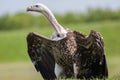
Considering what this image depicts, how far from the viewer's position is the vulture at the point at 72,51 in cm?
1028

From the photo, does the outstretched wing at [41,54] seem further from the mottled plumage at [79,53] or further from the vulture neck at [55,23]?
the vulture neck at [55,23]

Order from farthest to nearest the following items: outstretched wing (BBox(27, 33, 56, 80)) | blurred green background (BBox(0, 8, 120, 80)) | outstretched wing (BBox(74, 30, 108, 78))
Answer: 1. blurred green background (BBox(0, 8, 120, 80))
2. outstretched wing (BBox(27, 33, 56, 80))
3. outstretched wing (BBox(74, 30, 108, 78))

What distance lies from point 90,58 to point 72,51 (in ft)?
0.98

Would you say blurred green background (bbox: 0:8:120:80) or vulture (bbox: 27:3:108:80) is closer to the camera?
vulture (bbox: 27:3:108:80)

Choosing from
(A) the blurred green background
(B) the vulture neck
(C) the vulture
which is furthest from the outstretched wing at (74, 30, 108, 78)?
(A) the blurred green background

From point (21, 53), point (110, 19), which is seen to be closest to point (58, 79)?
point (21, 53)

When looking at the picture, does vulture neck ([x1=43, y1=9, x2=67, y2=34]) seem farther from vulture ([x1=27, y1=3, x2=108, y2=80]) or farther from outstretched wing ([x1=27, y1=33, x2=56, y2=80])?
outstretched wing ([x1=27, y1=33, x2=56, y2=80])

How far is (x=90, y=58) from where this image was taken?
10461mm

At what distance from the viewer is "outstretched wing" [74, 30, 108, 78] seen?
10.3 meters

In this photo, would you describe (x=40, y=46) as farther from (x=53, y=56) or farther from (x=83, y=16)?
(x=83, y=16)

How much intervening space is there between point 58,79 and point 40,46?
3.04 ft

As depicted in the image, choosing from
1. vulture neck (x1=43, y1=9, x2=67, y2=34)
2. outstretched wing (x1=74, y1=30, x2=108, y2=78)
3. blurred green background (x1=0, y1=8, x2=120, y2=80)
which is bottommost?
blurred green background (x1=0, y1=8, x2=120, y2=80)

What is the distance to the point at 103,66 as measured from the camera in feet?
34.2

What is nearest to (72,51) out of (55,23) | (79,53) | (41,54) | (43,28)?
(79,53)
